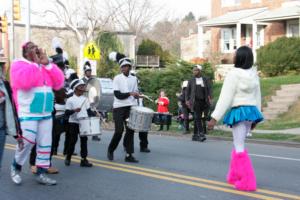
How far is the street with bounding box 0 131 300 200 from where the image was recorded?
25.5ft

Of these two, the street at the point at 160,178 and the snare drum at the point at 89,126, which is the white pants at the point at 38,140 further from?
the snare drum at the point at 89,126

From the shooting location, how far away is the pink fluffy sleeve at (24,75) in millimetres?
7930

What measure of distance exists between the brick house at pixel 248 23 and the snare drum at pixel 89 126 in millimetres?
26158

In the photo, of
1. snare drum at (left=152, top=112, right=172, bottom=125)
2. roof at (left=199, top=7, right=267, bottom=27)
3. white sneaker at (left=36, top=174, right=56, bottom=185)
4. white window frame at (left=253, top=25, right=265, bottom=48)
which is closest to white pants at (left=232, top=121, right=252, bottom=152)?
white sneaker at (left=36, top=174, right=56, bottom=185)

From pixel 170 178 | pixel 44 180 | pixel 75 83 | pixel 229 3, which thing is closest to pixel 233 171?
pixel 170 178

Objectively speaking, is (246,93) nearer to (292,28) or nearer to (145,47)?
(292,28)

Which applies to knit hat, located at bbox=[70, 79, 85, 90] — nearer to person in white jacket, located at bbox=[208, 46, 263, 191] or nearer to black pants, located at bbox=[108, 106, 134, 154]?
black pants, located at bbox=[108, 106, 134, 154]

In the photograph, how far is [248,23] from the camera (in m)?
40.2

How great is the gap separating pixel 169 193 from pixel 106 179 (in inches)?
57.8

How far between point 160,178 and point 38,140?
2015mm

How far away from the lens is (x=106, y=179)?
29.4ft

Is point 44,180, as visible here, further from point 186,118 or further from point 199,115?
point 186,118

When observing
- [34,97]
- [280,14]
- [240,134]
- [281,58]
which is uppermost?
[280,14]

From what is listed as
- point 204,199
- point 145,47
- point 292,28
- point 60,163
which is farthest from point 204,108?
point 145,47
